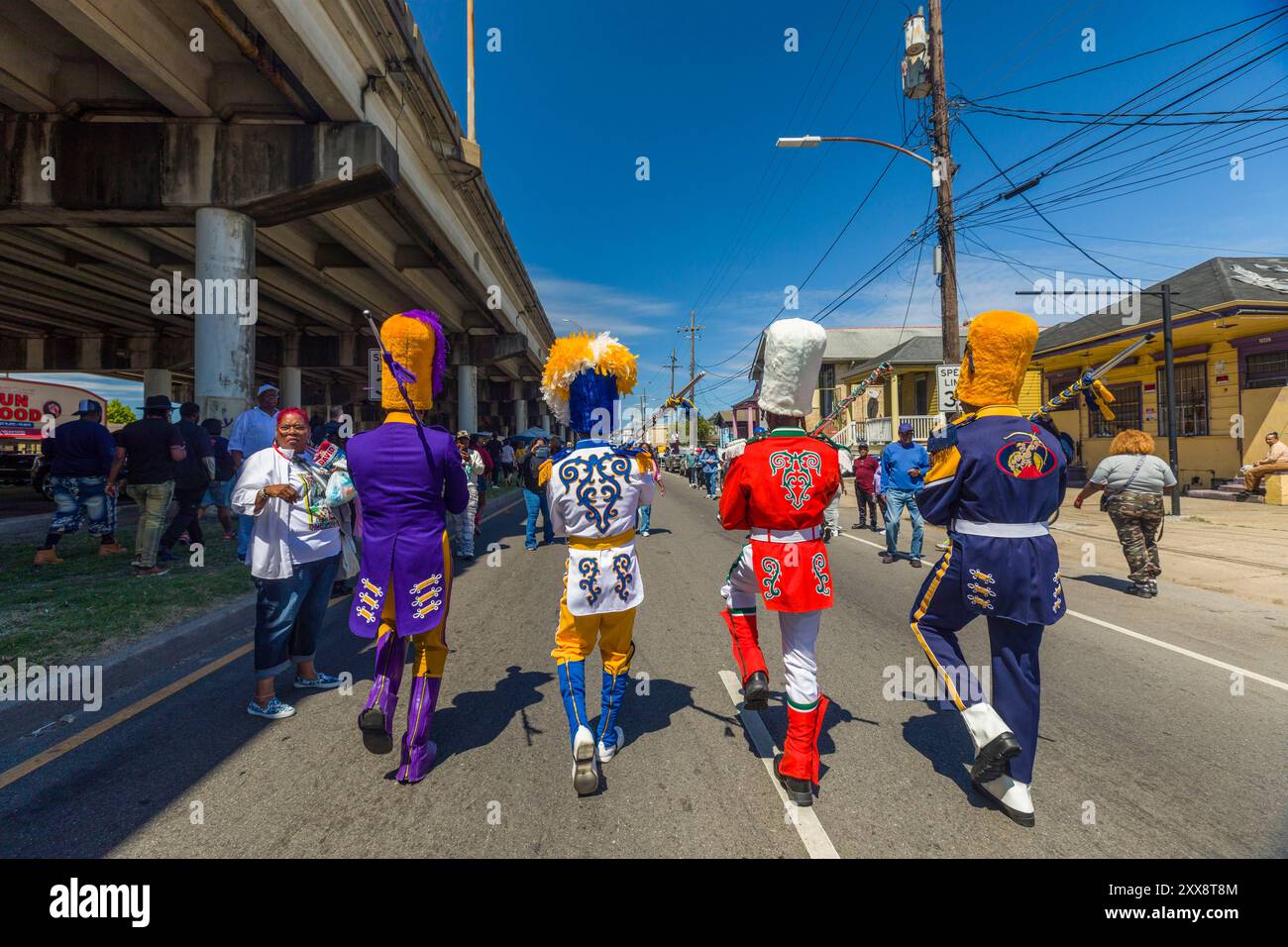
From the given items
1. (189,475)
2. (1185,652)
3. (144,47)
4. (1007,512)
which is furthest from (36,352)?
(1185,652)

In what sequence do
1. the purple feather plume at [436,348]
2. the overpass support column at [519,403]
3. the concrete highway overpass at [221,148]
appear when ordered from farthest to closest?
the overpass support column at [519,403] < the concrete highway overpass at [221,148] < the purple feather plume at [436,348]

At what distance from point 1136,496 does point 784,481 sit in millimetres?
6604

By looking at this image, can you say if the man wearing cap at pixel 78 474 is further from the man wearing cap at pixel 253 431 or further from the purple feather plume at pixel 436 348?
the purple feather plume at pixel 436 348

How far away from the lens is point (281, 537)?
12.5 feet

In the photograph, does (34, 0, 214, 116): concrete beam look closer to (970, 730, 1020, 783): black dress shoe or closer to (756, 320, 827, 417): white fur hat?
(756, 320, 827, 417): white fur hat

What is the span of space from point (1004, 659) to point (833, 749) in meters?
1.06

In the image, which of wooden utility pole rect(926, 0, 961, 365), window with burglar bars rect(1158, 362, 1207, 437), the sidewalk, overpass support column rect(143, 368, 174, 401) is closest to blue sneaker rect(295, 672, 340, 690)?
the sidewalk

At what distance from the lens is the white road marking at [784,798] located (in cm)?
254

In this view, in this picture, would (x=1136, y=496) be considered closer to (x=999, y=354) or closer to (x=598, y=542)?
(x=999, y=354)

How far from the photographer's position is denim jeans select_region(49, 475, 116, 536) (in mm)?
7793

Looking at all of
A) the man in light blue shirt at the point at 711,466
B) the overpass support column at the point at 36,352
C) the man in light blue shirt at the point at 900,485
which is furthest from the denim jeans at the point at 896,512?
the overpass support column at the point at 36,352

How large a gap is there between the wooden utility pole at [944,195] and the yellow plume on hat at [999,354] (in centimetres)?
1059
